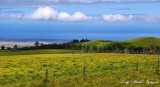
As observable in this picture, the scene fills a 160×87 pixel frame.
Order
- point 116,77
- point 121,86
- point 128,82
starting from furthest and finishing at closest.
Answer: point 116,77 < point 128,82 < point 121,86

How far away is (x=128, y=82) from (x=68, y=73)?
16519 millimetres

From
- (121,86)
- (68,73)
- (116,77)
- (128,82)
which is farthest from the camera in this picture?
(68,73)

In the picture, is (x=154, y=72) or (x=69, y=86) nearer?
(x=69, y=86)

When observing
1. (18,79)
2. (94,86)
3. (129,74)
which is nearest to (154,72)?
(129,74)

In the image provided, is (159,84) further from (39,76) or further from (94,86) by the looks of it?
(39,76)

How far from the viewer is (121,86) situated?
38.4 m

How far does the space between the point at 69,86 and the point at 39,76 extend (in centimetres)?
1375

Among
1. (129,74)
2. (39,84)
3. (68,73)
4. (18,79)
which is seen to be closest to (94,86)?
(39,84)

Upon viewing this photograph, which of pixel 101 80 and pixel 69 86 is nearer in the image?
pixel 69 86

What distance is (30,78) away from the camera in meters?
49.3

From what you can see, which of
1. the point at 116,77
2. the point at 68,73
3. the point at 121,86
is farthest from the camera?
the point at 68,73

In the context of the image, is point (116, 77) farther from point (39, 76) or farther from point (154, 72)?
point (39, 76)

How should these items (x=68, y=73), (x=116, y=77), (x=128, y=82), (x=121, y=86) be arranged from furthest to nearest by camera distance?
(x=68, y=73) < (x=116, y=77) < (x=128, y=82) < (x=121, y=86)

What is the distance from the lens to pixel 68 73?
185 ft
